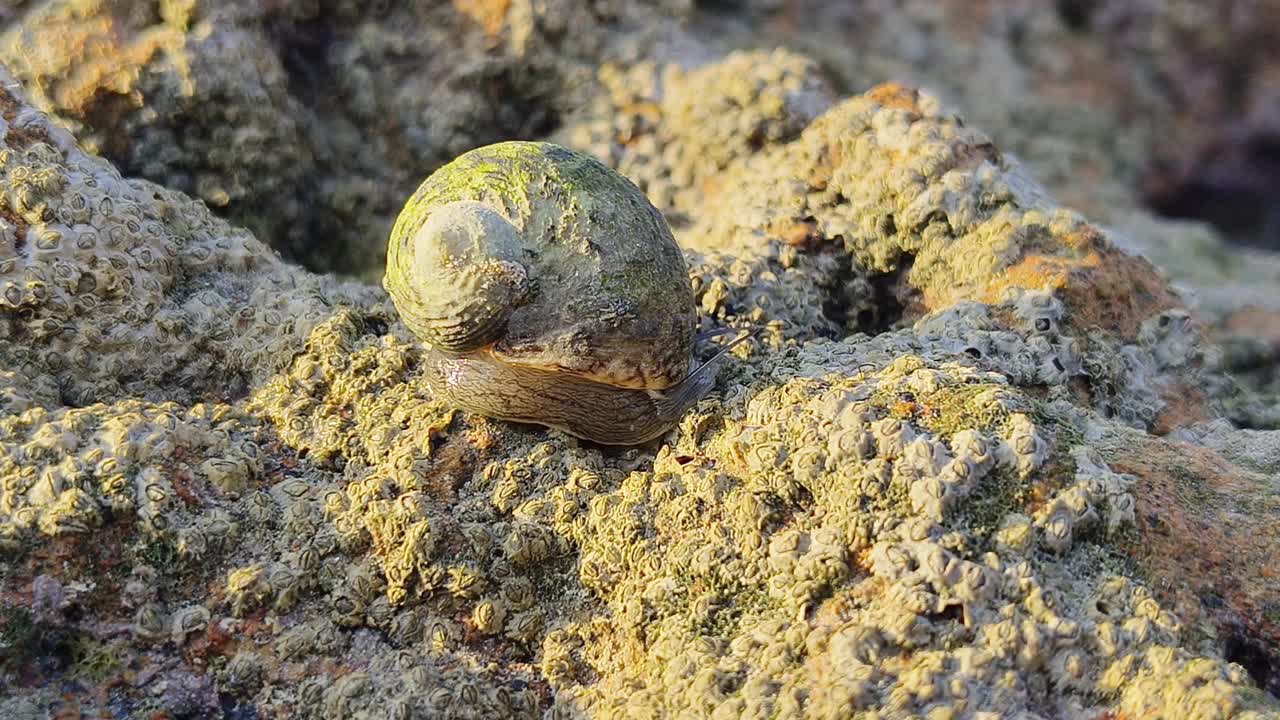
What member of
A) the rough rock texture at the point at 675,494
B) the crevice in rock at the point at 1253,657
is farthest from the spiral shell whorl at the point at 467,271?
the crevice in rock at the point at 1253,657

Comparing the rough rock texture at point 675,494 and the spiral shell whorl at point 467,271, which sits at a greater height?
the spiral shell whorl at point 467,271

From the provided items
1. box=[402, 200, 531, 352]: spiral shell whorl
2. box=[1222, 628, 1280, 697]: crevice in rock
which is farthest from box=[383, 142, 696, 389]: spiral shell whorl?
box=[1222, 628, 1280, 697]: crevice in rock

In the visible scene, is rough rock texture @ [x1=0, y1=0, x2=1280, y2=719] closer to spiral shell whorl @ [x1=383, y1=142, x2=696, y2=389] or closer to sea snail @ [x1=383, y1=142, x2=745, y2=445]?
sea snail @ [x1=383, y1=142, x2=745, y2=445]

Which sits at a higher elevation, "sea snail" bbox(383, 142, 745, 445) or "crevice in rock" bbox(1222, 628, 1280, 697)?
"sea snail" bbox(383, 142, 745, 445)

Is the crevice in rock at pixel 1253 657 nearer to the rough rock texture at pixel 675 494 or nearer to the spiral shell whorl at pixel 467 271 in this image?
the rough rock texture at pixel 675 494

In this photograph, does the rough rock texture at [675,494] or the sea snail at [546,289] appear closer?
the rough rock texture at [675,494]

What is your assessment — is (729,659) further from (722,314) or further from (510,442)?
(722,314)

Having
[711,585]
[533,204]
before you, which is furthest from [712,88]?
[711,585]

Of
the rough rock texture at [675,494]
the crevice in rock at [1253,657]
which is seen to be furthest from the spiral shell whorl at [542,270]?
the crevice in rock at [1253,657]

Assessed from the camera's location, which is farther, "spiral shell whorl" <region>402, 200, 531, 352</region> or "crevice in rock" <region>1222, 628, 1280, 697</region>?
"spiral shell whorl" <region>402, 200, 531, 352</region>
